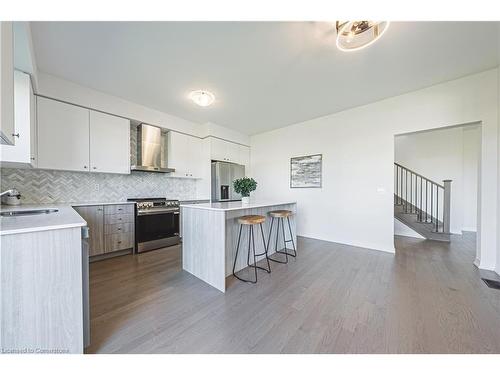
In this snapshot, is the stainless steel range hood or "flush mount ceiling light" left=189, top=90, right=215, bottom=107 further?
the stainless steel range hood

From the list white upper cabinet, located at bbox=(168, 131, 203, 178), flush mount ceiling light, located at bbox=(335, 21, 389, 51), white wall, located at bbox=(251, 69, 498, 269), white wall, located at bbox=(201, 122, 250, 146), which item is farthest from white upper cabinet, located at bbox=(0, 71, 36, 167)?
white wall, located at bbox=(251, 69, 498, 269)

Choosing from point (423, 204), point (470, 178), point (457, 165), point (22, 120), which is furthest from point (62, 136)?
point (470, 178)

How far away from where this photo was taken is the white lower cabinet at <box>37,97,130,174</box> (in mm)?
2447

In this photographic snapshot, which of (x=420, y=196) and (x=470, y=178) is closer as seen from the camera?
(x=470, y=178)

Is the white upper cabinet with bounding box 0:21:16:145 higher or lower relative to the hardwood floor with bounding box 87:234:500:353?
higher

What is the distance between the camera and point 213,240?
1977 mm

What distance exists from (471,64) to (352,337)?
3.38 meters

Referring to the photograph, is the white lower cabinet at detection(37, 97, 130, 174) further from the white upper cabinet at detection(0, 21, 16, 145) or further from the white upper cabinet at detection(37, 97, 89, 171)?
the white upper cabinet at detection(0, 21, 16, 145)

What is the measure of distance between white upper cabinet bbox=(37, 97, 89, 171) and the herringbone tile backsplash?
34 cm

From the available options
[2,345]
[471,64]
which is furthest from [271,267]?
[471,64]

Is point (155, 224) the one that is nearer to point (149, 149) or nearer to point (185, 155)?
point (149, 149)

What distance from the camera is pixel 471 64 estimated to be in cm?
223

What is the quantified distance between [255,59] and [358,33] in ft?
3.38
